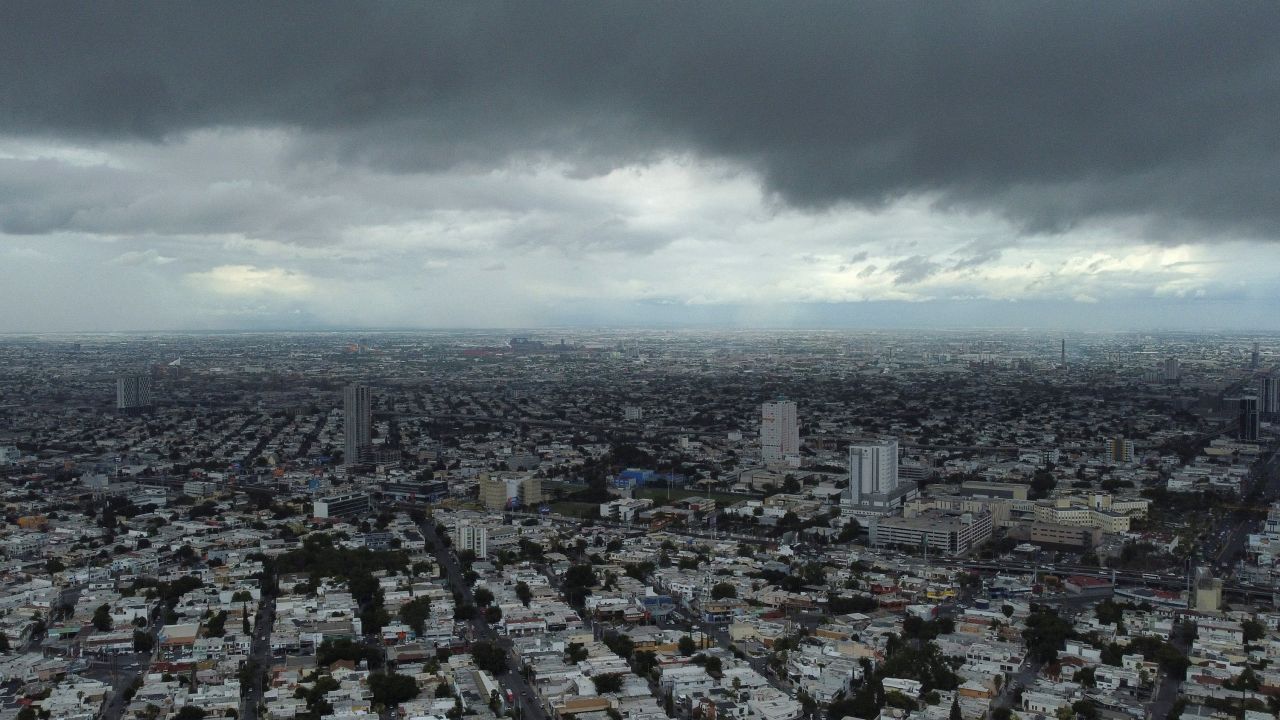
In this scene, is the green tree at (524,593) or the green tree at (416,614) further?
the green tree at (524,593)

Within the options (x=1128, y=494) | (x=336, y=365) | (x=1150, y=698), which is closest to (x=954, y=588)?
(x=1150, y=698)

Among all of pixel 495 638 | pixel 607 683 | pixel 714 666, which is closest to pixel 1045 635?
pixel 714 666

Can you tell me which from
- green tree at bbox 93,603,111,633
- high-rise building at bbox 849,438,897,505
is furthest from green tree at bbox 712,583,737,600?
green tree at bbox 93,603,111,633

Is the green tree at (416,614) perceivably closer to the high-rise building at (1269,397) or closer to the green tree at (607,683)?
the green tree at (607,683)

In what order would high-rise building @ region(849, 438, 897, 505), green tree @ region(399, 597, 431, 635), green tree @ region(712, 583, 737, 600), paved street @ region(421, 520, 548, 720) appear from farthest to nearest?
high-rise building @ region(849, 438, 897, 505)
green tree @ region(712, 583, 737, 600)
green tree @ region(399, 597, 431, 635)
paved street @ region(421, 520, 548, 720)

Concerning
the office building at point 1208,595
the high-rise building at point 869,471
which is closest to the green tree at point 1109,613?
the office building at point 1208,595

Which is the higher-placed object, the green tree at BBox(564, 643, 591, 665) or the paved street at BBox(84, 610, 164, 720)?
the green tree at BBox(564, 643, 591, 665)

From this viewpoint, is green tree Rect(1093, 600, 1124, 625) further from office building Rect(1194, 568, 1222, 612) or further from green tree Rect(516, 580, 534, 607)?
green tree Rect(516, 580, 534, 607)

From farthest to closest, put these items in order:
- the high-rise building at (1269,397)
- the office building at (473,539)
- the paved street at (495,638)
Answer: the high-rise building at (1269,397) → the office building at (473,539) → the paved street at (495,638)
